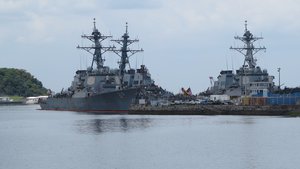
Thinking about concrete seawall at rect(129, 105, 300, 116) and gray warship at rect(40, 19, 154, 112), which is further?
gray warship at rect(40, 19, 154, 112)

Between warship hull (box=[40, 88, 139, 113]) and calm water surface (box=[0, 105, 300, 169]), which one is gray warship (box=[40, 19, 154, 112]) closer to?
warship hull (box=[40, 88, 139, 113])

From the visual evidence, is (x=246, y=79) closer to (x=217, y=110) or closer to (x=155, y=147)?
(x=217, y=110)

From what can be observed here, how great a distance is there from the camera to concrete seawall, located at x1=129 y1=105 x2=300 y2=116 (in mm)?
106438

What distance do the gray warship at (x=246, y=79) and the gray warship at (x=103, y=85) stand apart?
14005 mm

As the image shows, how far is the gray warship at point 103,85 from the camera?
13488cm

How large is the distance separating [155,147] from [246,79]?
7596cm

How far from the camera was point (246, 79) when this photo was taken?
5364 inches

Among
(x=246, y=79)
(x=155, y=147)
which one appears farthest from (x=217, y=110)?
(x=155, y=147)

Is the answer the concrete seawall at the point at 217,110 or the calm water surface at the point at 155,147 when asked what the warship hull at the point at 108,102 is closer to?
the concrete seawall at the point at 217,110

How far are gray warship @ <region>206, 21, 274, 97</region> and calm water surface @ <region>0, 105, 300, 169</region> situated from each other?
45.6 m

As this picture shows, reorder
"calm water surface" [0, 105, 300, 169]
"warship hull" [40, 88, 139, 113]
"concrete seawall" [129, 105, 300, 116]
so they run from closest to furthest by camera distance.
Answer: "calm water surface" [0, 105, 300, 169] < "concrete seawall" [129, 105, 300, 116] < "warship hull" [40, 88, 139, 113]

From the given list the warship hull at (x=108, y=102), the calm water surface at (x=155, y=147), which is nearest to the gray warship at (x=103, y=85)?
the warship hull at (x=108, y=102)

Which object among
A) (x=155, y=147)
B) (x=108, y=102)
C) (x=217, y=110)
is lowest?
(x=155, y=147)

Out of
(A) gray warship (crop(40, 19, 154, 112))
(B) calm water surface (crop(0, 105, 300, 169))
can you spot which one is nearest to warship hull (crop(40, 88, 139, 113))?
Answer: (A) gray warship (crop(40, 19, 154, 112))
